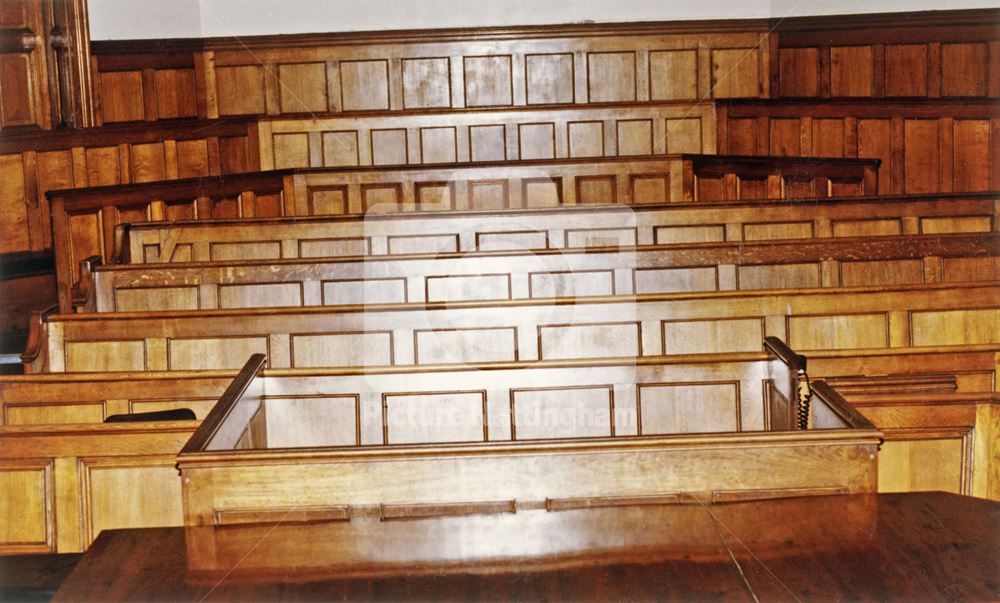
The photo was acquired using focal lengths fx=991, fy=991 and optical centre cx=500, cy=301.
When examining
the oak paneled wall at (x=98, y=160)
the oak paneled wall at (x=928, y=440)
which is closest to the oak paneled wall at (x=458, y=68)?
the oak paneled wall at (x=98, y=160)

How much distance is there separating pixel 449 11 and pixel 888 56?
271 cm

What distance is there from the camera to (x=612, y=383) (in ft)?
8.85

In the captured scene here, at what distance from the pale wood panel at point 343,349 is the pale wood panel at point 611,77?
330cm

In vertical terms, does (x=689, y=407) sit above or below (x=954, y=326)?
below

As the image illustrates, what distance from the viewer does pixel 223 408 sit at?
2.14m

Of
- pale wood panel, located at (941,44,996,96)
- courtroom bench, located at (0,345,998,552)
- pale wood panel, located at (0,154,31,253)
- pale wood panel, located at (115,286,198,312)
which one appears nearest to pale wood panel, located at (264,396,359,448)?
courtroom bench, located at (0,345,998,552)

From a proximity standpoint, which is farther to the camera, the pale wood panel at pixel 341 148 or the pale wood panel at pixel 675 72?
the pale wood panel at pixel 675 72

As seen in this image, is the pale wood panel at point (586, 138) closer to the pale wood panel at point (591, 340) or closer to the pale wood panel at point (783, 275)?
the pale wood panel at point (783, 275)

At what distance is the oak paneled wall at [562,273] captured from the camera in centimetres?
361

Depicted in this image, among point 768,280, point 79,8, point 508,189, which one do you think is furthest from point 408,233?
point 79,8

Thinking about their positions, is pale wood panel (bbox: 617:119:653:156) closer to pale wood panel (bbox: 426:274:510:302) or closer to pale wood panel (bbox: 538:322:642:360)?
pale wood panel (bbox: 426:274:510:302)

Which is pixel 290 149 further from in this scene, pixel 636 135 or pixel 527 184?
pixel 636 135

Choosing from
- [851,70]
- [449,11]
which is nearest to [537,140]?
[449,11]

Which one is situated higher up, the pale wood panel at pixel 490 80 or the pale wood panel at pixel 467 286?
the pale wood panel at pixel 490 80
